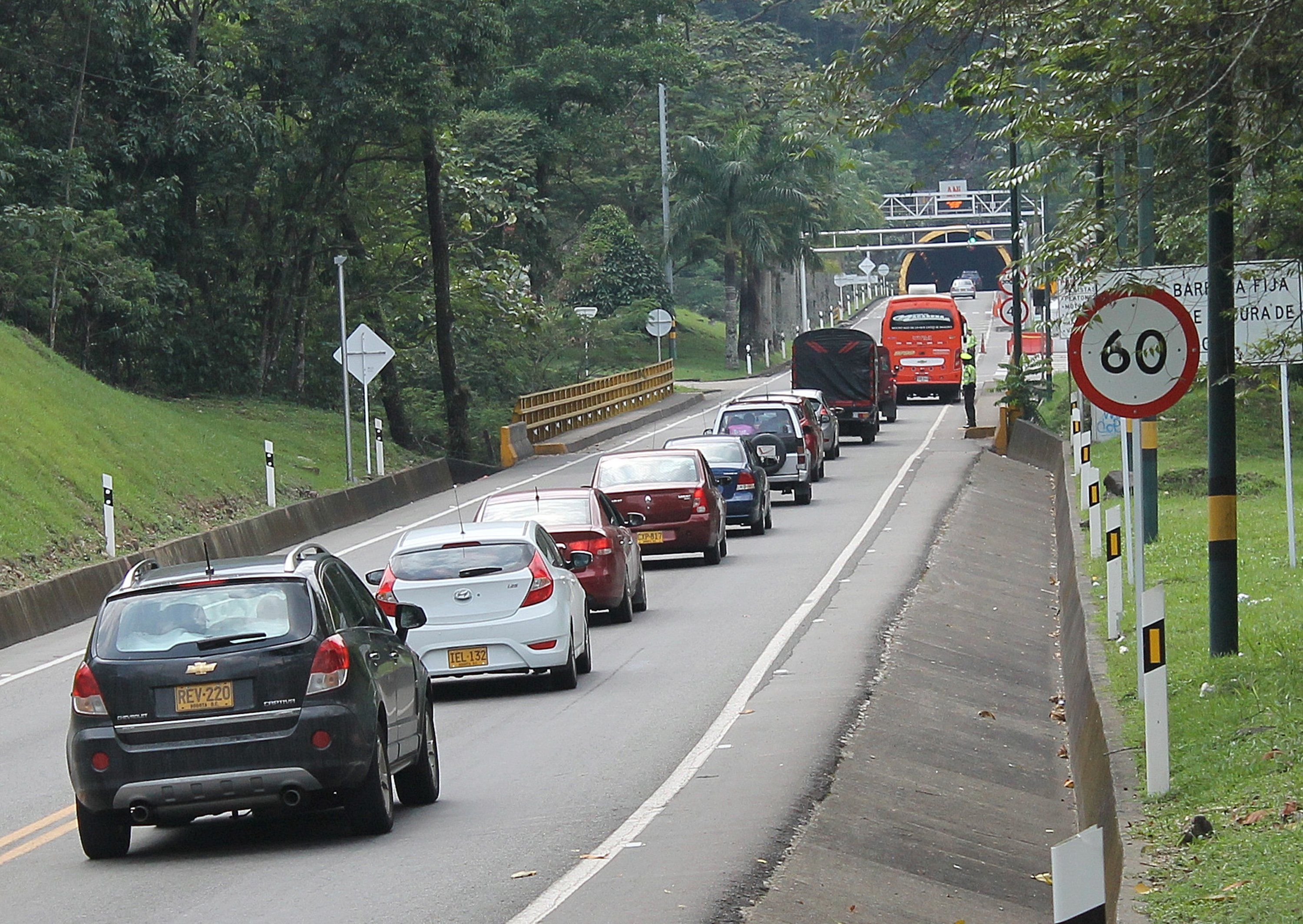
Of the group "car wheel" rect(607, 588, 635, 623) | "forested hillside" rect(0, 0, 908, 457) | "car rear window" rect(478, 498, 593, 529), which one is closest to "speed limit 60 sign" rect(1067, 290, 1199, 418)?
"car rear window" rect(478, 498, 593, 529)

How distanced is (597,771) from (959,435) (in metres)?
37.2

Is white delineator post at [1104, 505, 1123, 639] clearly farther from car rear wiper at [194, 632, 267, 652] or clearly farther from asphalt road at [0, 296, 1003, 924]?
car rear wiper at [194, 632, 267, 652]

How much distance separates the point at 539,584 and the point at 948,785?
4.58 m

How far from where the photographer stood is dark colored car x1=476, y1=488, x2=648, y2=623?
19.7 meters

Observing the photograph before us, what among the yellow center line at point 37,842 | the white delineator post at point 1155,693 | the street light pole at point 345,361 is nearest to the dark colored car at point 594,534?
the yellow center line at point 37,842

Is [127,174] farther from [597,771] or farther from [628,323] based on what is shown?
[628,323]

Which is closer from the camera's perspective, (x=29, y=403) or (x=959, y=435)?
(x=29, y=403)

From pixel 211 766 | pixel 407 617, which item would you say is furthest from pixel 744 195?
pixel 211 766

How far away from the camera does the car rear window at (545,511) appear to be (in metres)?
20.0

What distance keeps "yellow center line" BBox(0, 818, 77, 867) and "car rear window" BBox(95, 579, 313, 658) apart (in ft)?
4.41

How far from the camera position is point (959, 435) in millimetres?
48562

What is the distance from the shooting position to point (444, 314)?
43.9 m

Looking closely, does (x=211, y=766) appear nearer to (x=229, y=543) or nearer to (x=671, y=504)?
(x=671, y=504)

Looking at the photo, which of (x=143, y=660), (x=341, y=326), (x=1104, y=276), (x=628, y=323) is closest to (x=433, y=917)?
(x=143, y=660)
